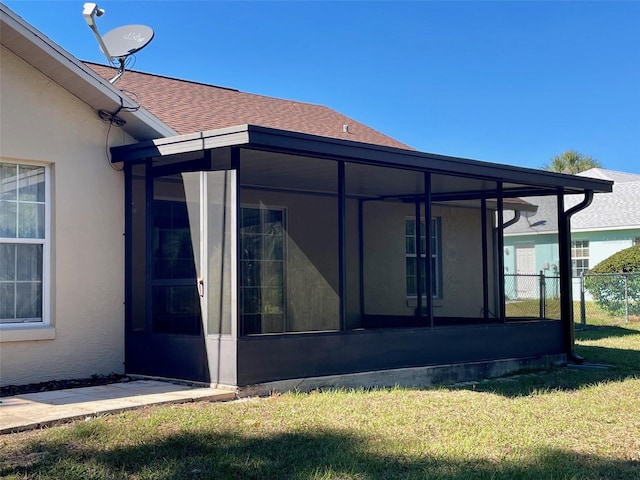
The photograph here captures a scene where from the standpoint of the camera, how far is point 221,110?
1263 centimetres

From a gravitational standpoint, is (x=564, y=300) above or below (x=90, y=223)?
below

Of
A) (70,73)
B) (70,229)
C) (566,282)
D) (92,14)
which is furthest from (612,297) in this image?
(70,73)

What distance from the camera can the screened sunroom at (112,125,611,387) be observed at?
802 centimetres

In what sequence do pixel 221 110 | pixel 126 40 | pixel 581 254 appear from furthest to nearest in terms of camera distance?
pixel 581 254, pixel 221 110, pixel 126 40

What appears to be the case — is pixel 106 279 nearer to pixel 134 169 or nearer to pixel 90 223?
pixel 90 223

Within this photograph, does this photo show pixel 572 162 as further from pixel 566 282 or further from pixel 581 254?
pixel 566 282

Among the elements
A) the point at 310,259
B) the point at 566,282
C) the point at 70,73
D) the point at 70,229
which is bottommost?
the point at 566,282

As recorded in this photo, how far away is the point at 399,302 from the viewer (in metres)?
13.1

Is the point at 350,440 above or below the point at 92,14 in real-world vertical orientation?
below

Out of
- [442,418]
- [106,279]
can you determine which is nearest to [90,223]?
[106,279]

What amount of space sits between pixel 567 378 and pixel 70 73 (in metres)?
7.32

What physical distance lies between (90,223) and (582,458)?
5.85 meters

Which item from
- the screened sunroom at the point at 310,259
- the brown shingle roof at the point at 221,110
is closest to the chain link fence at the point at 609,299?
the screened sunroom at the point at 310,259

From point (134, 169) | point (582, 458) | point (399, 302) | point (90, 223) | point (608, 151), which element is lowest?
point (582, 458)
